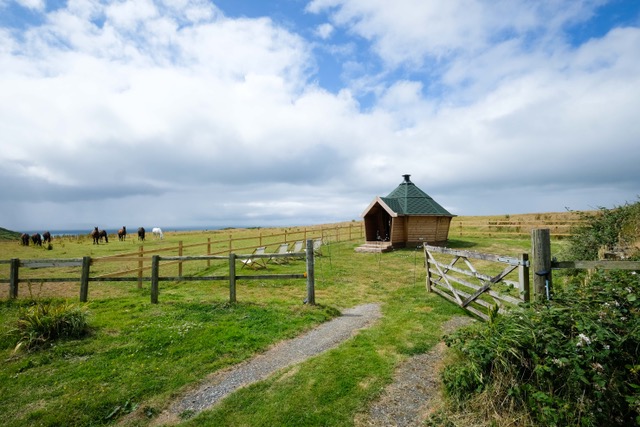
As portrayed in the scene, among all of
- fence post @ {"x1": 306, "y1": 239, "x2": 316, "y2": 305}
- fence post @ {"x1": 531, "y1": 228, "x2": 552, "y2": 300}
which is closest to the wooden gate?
fence post @ {"x1": 531, "y1": 228, "x2": 552, "y2": 300}

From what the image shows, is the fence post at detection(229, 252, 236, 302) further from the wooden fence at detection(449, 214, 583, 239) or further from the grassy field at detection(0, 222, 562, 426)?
the wooden fence at detection(449, 214, 583, 239)

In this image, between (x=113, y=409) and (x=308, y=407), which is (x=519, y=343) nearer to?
(x=308, y=407)

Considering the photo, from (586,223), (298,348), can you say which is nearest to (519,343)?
(298,348)

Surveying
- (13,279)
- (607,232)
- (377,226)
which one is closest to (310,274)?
(13,279)

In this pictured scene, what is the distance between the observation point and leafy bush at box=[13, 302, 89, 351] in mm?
6242

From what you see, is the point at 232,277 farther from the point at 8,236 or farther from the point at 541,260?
the point at 8,236

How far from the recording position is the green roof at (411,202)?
71.9 ft

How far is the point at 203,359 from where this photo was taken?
573cm

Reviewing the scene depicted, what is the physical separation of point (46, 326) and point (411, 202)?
67.3ft

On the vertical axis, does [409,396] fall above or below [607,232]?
below

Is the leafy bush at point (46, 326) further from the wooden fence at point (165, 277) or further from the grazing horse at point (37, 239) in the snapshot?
the grazing horse at point (37, 239)

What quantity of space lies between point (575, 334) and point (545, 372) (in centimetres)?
58

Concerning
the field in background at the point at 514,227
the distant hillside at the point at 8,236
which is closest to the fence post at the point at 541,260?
the field in background at the point at 514,227

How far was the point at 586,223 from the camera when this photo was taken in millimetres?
12805
